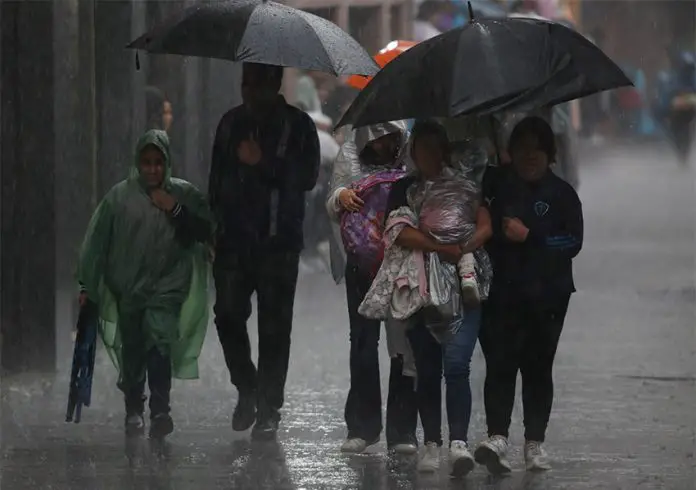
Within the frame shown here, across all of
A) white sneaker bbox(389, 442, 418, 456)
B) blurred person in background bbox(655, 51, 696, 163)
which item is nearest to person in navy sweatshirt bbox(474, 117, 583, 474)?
white sneaker bbox(389, 442, 418, 456)

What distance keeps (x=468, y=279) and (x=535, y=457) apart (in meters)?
0.87

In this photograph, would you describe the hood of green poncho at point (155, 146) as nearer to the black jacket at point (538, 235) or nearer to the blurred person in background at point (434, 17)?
the black jacket at point (538, 235)

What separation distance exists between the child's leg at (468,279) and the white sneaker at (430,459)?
671 mm

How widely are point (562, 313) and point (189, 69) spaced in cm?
999

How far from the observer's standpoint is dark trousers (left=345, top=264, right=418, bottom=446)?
395 inches

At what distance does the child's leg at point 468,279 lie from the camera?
935 centimetres

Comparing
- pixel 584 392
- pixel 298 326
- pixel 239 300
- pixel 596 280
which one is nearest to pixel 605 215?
pixel 596 280

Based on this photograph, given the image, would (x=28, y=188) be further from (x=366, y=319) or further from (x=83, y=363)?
(x=366, y=319)

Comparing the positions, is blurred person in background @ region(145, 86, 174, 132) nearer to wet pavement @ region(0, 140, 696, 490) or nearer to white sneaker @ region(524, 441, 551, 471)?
wet pavement @ region(0, 140, 696, 490)

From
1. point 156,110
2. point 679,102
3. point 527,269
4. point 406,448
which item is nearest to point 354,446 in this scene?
point 406,448

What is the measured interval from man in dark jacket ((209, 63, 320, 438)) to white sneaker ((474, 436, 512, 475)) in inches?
55.5

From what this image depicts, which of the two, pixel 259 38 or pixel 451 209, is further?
pixel 259 38

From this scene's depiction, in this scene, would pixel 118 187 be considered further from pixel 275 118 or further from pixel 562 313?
pixel 562 313

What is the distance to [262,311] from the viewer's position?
418 inches
